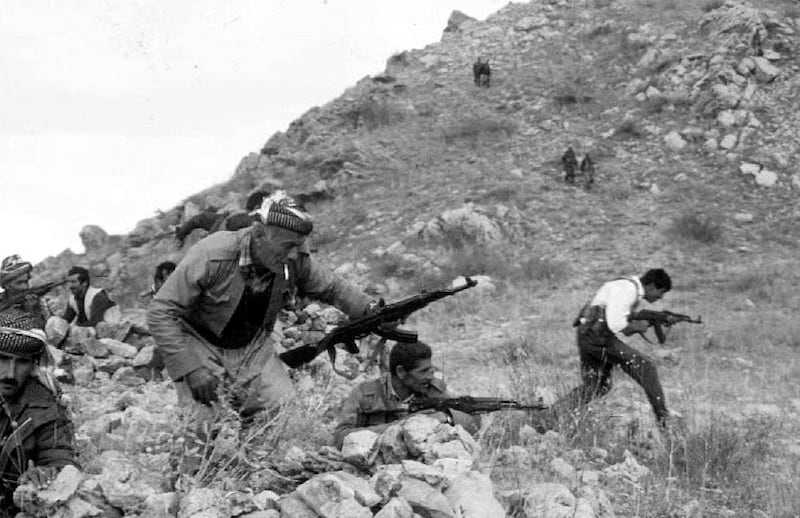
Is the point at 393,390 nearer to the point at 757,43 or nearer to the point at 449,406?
the point at 449,406

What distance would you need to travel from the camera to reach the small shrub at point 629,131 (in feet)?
54.6

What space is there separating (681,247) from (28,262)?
975cm

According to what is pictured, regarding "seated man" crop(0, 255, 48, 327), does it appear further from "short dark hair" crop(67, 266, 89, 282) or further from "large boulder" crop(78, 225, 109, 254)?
"large boulder" crop(78, 225, 109, 254)

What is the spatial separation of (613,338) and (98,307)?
4.49 meters

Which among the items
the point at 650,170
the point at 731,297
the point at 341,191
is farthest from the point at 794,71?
the point at 341,191

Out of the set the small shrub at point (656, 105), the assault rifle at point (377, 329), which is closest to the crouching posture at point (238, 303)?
the assault rifle at point (377, 329)

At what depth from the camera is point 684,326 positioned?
9.97 metres

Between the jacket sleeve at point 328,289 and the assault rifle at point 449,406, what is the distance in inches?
25.8

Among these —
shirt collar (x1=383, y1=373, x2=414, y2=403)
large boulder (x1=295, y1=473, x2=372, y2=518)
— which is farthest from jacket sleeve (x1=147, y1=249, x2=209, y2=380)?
shirt collar (x1=383, y1=373, x2=414, y2=403)

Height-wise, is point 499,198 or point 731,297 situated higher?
point 499,198

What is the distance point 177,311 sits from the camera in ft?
11.4

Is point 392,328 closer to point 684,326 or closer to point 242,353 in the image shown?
point 242,353

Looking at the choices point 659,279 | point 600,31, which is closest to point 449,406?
point 659,279

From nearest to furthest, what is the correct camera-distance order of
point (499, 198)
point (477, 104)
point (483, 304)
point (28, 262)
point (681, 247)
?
point (28, 262)
point (483, 304)
point (681, 247)
point (499, 198)
point (477, 104)
